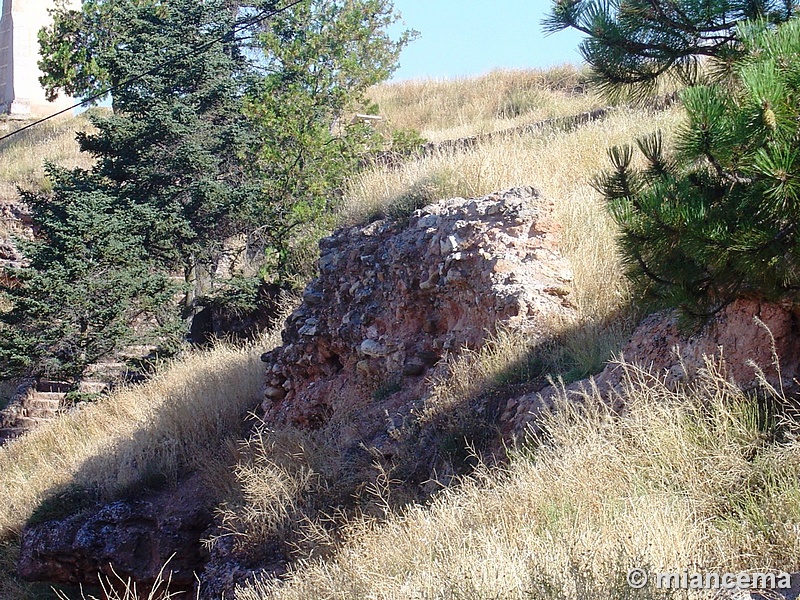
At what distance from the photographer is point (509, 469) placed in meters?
5.82

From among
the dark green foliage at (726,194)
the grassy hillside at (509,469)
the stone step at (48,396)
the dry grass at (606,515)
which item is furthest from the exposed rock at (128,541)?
the dark green foliage at (726,194)

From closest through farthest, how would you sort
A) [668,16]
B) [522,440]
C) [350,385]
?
[668,16] → [522,440] → [350,385]

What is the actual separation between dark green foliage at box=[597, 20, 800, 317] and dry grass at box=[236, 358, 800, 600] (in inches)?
28.5

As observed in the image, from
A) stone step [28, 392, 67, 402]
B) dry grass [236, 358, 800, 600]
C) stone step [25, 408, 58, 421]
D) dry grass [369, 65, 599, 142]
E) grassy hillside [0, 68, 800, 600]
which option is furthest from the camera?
dry grass [369, 65, 599, 142]

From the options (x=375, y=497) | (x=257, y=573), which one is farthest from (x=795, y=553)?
(x=257, y=573)

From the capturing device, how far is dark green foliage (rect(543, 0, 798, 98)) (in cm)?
518

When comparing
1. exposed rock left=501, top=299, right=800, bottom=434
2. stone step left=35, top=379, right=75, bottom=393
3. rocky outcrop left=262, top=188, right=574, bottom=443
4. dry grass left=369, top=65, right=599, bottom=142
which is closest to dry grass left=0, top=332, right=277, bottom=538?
rocky outcrop left=262, top=188, right=574, bottom=443

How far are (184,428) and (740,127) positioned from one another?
8.97 metres

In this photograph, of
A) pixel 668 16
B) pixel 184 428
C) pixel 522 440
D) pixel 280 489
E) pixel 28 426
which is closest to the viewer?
pixel 668 16

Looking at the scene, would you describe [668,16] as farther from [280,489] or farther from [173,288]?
[173,288]

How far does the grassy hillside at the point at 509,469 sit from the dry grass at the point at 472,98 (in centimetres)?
934

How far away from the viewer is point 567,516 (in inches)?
180

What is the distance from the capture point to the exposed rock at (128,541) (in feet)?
32.6

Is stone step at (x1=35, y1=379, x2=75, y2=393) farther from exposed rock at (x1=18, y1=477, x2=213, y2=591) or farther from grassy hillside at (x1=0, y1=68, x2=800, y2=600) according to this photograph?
exposed rock at (x1=18, y1=477, x2=213, y2=591)
